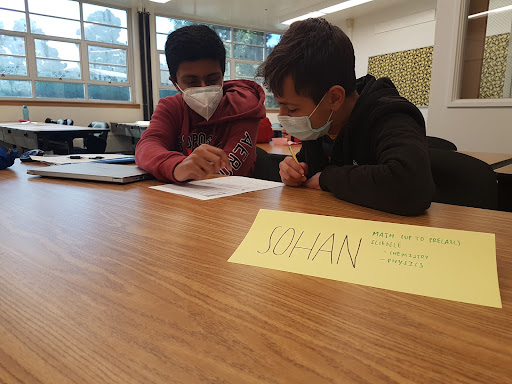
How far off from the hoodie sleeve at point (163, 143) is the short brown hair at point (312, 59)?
37cm

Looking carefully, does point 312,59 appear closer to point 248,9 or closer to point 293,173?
point 293,173

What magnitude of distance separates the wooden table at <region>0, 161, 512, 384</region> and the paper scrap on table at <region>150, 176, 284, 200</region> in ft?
0.94

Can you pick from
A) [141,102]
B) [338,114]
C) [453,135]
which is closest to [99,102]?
[141,102]

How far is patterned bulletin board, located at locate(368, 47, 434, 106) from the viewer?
6680 mm

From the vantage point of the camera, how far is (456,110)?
119 inches

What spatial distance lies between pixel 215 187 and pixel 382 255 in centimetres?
56

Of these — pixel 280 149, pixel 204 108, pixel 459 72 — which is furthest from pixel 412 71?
pixel 204 108

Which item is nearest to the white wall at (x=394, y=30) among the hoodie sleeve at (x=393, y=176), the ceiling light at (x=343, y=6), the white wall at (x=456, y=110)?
the ceiling light at (x=343, y=6)

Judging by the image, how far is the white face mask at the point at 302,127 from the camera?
1.03 metres

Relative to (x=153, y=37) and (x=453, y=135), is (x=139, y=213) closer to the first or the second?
(x=453, y=135)

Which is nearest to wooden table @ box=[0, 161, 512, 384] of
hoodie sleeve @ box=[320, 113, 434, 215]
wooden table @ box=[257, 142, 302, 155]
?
hoodie sleeve @ box=[320, 113, 434, 215]

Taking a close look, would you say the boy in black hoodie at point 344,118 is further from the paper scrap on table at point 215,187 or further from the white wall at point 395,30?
the white wall at point 395,30

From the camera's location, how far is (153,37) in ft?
24.0

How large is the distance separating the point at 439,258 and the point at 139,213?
0.50 m
